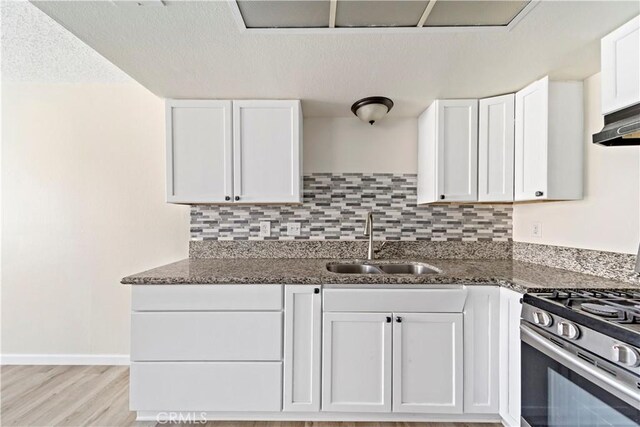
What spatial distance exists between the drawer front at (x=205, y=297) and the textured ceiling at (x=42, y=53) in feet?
5.32

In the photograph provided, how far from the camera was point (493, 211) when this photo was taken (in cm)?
232

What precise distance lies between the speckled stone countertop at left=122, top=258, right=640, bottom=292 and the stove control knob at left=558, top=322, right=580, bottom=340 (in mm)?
293

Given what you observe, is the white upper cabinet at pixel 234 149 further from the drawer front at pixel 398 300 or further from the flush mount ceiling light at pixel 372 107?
the drawer front at pixel 398 300

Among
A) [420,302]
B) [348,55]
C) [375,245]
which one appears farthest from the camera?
Answer: [375,245]

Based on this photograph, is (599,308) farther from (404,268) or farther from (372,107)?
(372,107)

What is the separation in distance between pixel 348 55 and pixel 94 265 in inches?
98.0

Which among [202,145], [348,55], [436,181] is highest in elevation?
[348,55]

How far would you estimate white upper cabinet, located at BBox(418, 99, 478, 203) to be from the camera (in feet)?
6.59

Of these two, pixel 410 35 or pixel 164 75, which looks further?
pixel 164 75

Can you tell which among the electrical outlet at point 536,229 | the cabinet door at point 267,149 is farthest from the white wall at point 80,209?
the electrical outlet at point 536,229

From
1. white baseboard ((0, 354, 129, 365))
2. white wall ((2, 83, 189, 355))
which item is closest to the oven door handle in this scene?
→ white wall ((2, 83, 189, 355))

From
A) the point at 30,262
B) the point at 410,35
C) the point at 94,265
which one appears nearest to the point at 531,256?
the point at 410,35

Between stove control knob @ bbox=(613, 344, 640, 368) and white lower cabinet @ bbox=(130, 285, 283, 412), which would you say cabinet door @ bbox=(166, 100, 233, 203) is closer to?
white lower cabinet @ bbox=(130, 285, 283, 412)

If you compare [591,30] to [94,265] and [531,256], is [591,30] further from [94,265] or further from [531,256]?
[94,265]
